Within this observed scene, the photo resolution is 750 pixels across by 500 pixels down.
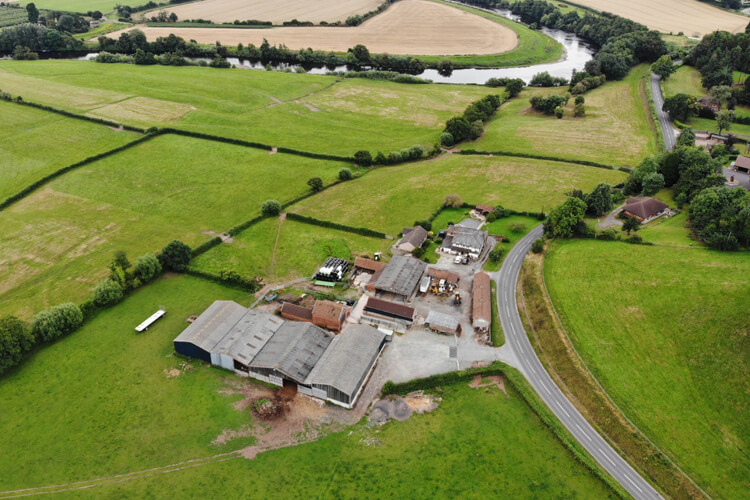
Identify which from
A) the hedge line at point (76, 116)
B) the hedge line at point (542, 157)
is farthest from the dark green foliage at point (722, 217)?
the hedge line at point (76, 116)

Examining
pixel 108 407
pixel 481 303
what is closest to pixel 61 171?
pixel 108 407

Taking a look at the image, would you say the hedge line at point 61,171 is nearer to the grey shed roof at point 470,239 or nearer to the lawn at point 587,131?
the lawn at point 587,131

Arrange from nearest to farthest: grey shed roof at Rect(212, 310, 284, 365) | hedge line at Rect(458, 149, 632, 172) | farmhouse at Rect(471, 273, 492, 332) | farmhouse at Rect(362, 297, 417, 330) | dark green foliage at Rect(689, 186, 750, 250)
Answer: grey shed roof at Rect(212, 310, 284, 365) < farmhouse at Rect(471, 273, 492, 332) < farmhouse at Rect(362, 297, 417, 330) < dark green foliage at Rect(689, 186, 750, 250) < hedge line at Rect(458, 149, 632, 172)

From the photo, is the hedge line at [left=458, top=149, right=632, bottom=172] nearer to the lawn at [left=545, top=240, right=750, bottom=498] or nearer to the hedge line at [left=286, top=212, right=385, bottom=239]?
the lawn at [left=545, top=240, right=750, bottom=498]

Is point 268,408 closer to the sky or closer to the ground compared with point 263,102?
closer to the ground

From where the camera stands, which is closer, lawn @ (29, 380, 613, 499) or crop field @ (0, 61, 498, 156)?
lawn @ (29, 380, 613, 499)

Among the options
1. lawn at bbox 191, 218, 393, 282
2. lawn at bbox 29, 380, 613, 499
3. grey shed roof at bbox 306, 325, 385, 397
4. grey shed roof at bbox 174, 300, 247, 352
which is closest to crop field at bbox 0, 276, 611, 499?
lawn at bbox 29, 380, 613, 499

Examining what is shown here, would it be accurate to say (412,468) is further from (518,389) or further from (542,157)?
(542,157)
